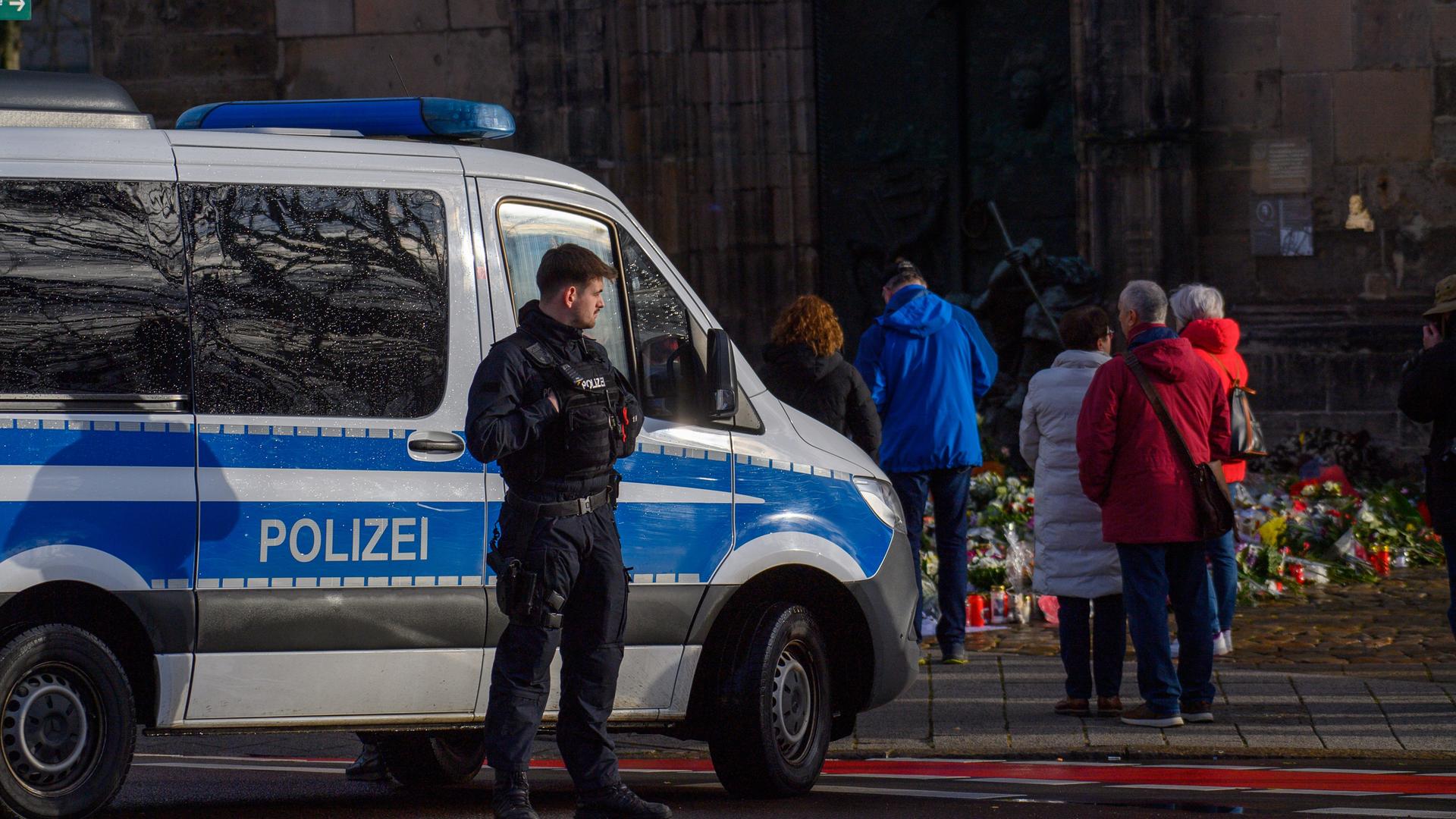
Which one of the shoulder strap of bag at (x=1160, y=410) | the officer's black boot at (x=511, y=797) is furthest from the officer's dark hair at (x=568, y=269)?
the shoulder strap of bag at (x=1160, y=410)

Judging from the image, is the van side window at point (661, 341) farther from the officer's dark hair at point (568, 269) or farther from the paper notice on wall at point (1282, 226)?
the paper notice on wall at point (1282, 226)

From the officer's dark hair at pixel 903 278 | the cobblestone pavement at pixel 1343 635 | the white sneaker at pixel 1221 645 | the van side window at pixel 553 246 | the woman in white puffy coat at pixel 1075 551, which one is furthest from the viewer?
the white sneaker at pixel 1221 645

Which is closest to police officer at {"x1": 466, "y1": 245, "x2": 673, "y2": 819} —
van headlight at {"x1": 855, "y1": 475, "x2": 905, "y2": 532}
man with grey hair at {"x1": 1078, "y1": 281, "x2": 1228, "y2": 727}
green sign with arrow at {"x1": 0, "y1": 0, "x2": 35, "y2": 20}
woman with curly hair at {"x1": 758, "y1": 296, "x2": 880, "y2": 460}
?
van headlight at {"x1": 855, "y1": 475, "x2": 905, "y2": 532}

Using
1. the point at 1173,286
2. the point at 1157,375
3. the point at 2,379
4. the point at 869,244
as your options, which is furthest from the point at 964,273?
the point at 2,379

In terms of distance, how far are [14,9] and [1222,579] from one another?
6.73m

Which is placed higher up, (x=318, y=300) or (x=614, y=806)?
(x=318, y=300)

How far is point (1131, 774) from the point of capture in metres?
7.55

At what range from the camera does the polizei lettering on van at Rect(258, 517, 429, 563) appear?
6.12m

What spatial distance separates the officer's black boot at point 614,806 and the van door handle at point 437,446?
1.07 meters

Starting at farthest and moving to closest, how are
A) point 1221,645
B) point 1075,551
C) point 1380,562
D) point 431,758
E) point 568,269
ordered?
point 1380,562 → point 1221,645 → point 1075,551 → point 431,758 → point 568,269

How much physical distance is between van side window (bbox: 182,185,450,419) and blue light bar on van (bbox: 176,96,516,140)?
33 centimetres

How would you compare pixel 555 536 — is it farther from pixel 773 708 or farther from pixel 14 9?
pixel 14 9

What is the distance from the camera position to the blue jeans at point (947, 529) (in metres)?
10.1

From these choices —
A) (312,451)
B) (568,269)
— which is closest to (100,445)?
(312,451)
